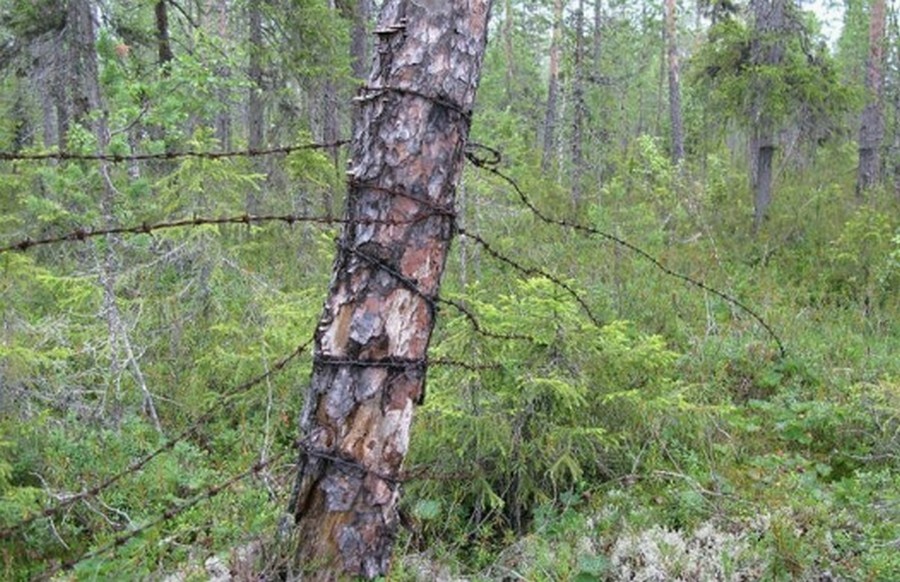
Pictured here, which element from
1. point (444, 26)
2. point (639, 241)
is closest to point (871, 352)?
point (639, 241)

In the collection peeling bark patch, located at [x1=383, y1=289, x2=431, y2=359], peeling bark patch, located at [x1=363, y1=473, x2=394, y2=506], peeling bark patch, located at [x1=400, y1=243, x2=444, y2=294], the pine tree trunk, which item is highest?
the pine tree trunk

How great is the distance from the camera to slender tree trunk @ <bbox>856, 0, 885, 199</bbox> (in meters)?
13.5

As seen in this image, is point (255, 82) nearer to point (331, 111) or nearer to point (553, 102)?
point (331, 111)

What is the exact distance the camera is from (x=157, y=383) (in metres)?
6.43

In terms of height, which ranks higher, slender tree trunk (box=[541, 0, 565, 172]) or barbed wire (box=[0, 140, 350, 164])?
slender tree trunk (box=[541, 0, 565, 172])

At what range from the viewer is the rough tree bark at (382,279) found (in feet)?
9.22

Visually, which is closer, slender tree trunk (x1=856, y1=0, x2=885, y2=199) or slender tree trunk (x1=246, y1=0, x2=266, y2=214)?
slender tree trunk (x1=246, y1=0, x2=266, y2=214)

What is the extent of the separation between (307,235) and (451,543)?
5999mm

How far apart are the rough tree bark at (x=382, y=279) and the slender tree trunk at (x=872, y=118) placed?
1210 cm

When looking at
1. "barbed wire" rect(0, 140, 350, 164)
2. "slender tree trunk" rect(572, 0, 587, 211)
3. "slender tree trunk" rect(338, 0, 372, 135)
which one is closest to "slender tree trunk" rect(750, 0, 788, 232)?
"slender tree trunk" rect(572, 0, 587, 211)

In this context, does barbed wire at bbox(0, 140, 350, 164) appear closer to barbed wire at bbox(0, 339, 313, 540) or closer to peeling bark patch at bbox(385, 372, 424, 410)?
barbed wire at bbox(0, 339, 313, 540)

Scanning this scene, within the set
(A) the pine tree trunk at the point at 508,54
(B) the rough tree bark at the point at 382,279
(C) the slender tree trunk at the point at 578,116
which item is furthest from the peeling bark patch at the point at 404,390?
(A) the pine tree trunk at the point at 508,54

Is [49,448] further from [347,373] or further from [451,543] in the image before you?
[347,373]

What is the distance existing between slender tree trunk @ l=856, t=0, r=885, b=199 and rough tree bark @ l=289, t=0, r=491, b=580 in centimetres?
1210
